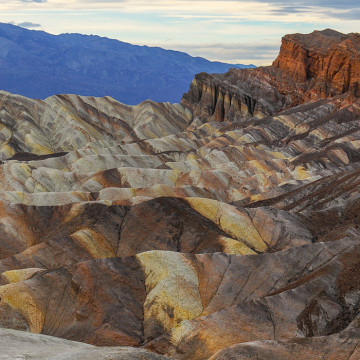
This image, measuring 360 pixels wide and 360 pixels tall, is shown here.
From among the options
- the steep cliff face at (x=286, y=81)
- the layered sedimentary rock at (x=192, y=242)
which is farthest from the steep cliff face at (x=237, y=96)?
the layered sedimentary rock at (x=192, y=242)

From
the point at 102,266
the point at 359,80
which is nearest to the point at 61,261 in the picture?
the point at 102,266

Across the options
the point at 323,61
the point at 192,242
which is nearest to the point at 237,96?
the point at 323,61

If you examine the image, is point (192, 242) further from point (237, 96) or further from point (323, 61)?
point (323, 61)

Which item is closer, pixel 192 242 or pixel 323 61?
pixel 192 242

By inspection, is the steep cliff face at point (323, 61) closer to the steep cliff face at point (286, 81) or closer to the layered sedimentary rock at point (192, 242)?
the steep cliff face at point (286, 81)

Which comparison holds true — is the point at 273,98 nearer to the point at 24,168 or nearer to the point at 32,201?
the point at 24,168

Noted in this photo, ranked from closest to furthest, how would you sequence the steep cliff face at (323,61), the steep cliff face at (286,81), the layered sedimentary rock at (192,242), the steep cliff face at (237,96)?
the layered sedimentary rock at (192,242) → the steep cliff face at (323,61) → the steep cliff face at (286,81) → the steep cliff face at (237,96)

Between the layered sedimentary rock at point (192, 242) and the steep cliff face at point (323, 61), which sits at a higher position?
the steep cliff face at point (323, 61)
